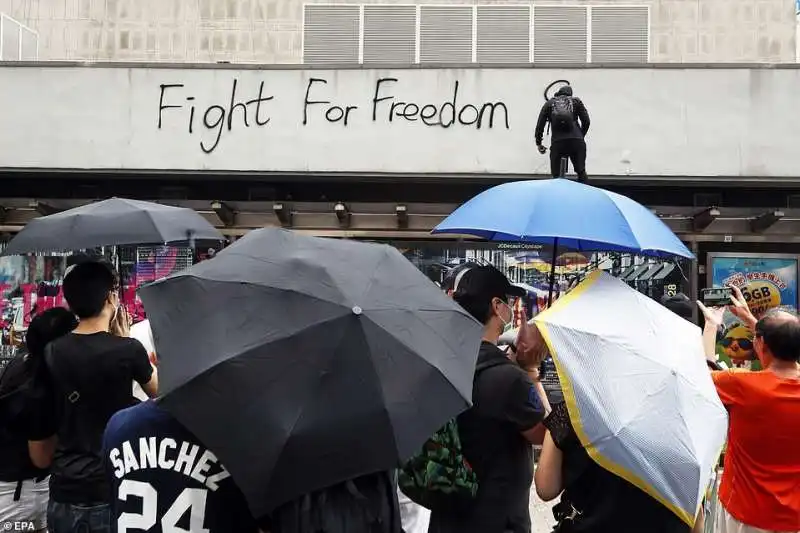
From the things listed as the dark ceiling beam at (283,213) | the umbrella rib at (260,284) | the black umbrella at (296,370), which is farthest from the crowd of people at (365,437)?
the dark ceiling beam at (283,213)

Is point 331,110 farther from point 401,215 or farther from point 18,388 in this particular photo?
point 18,388

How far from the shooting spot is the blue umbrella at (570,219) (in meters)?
3.01

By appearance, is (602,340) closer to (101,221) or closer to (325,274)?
(325,274)

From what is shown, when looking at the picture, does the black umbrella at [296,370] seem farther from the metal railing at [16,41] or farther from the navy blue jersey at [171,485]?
the metal railing at [16,41]

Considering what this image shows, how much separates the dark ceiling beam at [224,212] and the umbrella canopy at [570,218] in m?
6.67

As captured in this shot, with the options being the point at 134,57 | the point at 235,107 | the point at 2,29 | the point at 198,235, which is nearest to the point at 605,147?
the point at 235,107

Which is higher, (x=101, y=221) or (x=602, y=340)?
(x=101, y=221)

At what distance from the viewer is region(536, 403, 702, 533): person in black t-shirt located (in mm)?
2445

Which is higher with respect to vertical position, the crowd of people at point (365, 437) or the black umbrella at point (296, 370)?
the black umbrella at point (296, 370)

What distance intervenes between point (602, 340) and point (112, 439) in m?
1.54

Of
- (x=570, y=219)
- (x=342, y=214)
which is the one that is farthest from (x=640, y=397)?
(x=342, y=214)

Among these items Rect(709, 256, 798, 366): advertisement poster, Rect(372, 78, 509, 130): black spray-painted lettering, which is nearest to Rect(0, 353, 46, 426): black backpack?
Rect(372, 78, 509, 130): black spray-painted lettering

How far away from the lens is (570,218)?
3109mm

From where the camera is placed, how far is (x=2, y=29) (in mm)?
11094
